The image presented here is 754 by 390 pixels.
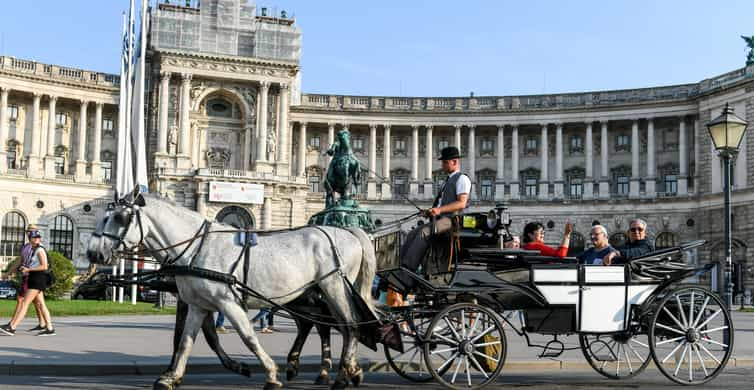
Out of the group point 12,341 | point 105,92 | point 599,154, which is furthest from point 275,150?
point 12,341

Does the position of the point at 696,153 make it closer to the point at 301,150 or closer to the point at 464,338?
the point at 301,150

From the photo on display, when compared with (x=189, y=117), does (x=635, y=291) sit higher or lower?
lower

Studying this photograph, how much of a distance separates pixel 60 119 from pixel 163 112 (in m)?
8.63

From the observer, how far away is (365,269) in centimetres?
1084

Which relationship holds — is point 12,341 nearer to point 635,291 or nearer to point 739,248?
point 635,291

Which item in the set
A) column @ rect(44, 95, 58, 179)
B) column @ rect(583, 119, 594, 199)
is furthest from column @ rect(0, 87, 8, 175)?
column @ rect(583, 119, 594, 199)

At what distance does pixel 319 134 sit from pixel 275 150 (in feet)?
21.6

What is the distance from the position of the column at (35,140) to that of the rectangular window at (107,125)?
197 inches

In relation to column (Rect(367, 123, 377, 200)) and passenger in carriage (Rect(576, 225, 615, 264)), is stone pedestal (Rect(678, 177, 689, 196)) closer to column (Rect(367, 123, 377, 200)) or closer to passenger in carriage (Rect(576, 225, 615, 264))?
column (Rect(367, 123, 377, 200))

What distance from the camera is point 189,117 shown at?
212 feet

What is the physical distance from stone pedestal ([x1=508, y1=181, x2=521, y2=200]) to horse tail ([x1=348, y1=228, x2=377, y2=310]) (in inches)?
2283

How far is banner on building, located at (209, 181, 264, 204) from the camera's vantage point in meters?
62.1

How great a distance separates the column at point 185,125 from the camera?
6347cm

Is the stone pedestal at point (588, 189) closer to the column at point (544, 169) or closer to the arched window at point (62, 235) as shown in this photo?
the column at point (544, 169)
